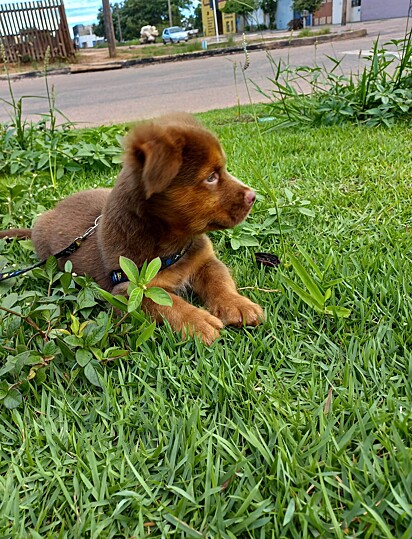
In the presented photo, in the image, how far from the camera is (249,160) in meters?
4.47

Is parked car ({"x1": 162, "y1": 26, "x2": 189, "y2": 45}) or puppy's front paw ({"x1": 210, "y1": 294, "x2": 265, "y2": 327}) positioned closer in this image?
puppy's front paw ({"x1": 210, "y1": 294, "x2": 265, "y2": 327})

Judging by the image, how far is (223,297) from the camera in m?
2.30

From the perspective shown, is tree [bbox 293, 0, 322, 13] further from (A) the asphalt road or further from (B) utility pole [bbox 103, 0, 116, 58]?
(A) the asphalt road

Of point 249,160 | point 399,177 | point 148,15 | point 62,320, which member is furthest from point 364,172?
point 148,15

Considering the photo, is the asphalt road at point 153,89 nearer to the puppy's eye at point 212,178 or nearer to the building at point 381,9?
the puppy's eye at point 212,178

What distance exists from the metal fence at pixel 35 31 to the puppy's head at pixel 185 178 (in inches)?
839

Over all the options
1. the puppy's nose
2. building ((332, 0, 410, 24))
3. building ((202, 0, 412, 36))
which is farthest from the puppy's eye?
building ((332, 0, 410, 24))

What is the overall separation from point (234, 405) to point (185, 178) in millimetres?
1001

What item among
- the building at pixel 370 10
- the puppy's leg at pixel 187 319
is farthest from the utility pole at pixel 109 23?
the puppy's leg at pixel 187 319

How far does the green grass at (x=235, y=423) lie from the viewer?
136 cm

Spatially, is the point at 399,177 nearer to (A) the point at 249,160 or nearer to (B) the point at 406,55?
(A) the point at 249,160

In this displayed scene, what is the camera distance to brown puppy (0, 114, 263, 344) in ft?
6.68

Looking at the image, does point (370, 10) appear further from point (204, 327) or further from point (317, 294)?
point (204, 327)

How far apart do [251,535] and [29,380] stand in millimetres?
1062
